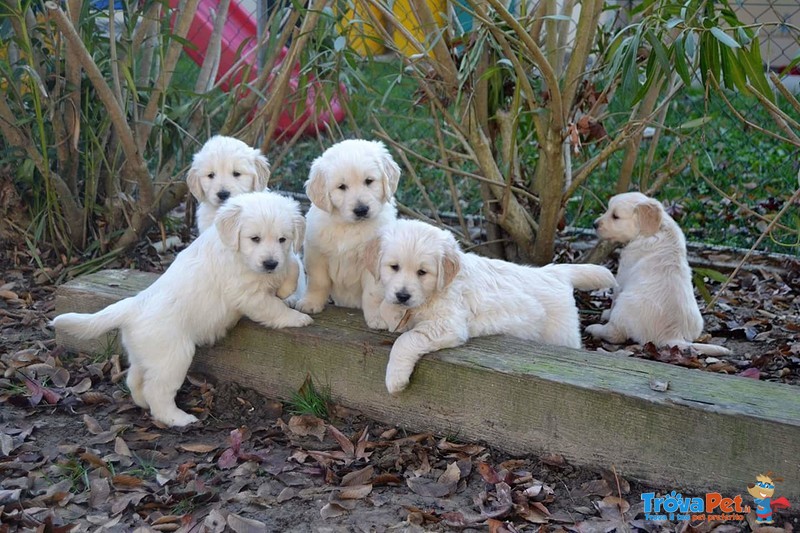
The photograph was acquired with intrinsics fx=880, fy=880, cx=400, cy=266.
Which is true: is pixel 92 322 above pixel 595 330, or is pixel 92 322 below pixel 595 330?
above

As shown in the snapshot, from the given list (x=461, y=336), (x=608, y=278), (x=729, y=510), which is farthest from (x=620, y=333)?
(x=729, y=510)

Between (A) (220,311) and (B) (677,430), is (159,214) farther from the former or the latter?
(B) (677,430)

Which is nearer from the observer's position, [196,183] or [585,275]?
[585,275]

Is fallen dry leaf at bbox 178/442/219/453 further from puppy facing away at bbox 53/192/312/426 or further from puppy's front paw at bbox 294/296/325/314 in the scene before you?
puppy's front paw at bbox 294/296/325/314

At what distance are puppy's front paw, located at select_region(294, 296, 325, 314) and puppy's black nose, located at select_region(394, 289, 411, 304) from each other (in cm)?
60

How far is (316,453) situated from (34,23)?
3.23 meters

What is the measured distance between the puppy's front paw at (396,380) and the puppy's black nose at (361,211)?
0.74m

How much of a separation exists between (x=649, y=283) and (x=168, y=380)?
2.39 meters

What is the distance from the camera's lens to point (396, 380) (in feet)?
10.9

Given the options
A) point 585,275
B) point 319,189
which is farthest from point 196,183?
point 585,275

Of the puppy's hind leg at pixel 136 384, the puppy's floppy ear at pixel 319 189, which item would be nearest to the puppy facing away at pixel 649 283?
the puppy's floppy ear at pixel 319 189

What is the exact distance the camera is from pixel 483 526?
9.15 feet

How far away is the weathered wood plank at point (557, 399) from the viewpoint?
2.80 m

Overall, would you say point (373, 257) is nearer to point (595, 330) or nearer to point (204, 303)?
point (204, 303)
